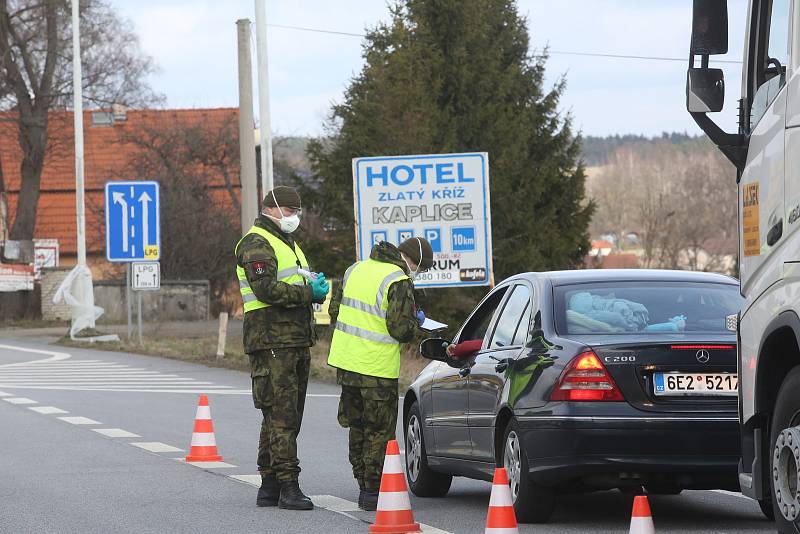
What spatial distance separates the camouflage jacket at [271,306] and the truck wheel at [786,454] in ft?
12.8

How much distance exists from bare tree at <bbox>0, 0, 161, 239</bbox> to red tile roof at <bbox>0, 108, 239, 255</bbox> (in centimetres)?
288

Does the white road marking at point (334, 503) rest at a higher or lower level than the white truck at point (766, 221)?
lower

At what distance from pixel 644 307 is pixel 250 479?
3.97 m

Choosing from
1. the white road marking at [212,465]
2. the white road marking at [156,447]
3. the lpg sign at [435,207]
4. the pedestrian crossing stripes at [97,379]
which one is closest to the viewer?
the white road marking at [212,465]

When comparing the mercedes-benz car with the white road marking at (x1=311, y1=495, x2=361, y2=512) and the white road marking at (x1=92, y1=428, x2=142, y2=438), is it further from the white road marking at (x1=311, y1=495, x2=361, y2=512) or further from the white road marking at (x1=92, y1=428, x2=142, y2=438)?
the white road marking at (x1=92, y1=428, x2=142, y2=438)

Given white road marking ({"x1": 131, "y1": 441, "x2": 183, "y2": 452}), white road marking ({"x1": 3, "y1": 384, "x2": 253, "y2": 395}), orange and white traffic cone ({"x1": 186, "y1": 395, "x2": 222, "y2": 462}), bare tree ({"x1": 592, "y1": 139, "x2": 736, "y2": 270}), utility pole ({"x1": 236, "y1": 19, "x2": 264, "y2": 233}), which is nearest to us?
orange and white traffic cone ({"x1": 186, "y1": 395, "x2": 222, "y2": 462})

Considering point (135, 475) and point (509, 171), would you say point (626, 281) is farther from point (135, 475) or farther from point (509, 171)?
point (509, 171)

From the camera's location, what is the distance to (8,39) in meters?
52.5

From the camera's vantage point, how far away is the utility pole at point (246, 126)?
94.7 feet

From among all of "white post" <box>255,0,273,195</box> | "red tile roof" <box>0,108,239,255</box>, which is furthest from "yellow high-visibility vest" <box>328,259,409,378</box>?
"red tile roof" <box>0,108,239,255</box>

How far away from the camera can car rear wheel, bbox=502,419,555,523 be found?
936 centimetres

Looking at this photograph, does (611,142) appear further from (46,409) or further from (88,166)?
(46,409)

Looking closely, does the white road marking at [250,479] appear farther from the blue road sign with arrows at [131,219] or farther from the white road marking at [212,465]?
the blue road sign with arrows at [131,219]

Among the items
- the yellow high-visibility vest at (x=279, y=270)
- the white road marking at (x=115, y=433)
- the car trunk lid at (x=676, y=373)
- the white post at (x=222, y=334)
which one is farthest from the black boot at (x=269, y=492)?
the white post at (x=222, y=334)
